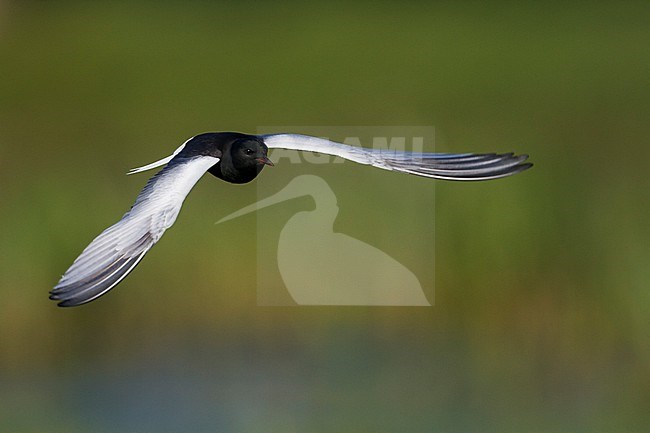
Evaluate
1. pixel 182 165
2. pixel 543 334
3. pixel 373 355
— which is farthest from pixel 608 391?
pixel 182 165

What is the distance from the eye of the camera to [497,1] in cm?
576

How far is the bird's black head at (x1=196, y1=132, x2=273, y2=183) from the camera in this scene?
96.0 inches

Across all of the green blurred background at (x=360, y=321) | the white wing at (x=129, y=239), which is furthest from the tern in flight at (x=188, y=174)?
the green blurred background at (x=360, y=321)

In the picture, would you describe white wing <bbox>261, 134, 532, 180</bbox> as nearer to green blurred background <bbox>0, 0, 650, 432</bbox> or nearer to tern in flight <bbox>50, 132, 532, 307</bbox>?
tern in flight <bbox>50, 132, 532, 307</bbox>

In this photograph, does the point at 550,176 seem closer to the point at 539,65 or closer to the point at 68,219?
the point at 539,65

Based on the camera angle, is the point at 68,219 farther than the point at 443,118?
No

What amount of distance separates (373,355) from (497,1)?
2448 millimetres

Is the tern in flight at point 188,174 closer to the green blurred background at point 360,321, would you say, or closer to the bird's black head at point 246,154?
the bird's black head at point 246,154

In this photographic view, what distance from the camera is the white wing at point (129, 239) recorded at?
1.99 meters

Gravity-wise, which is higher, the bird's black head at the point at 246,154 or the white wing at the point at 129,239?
the bird's black head at the point at 246,154

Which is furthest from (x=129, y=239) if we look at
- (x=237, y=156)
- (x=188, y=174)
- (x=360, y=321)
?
(x=360, y=321)

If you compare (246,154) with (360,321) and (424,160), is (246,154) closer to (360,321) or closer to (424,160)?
(424,160)

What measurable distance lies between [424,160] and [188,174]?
0.47 m

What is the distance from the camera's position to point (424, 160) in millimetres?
2426
